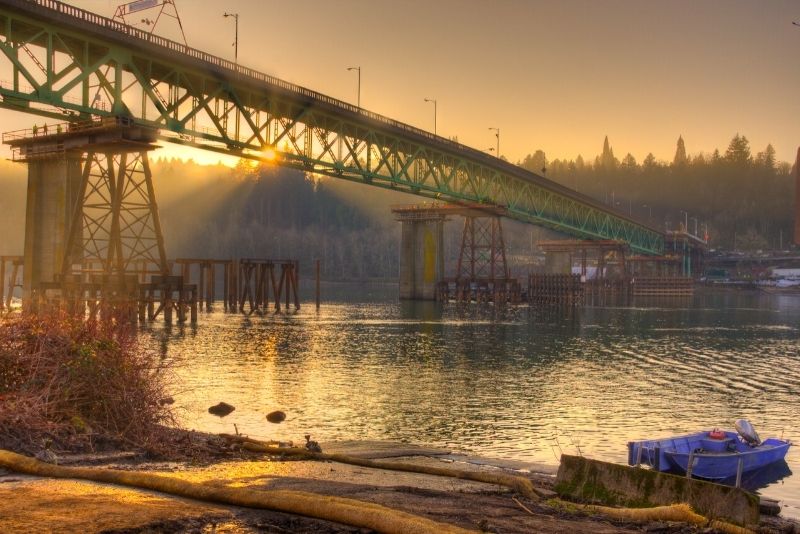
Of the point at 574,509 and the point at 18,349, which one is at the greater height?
the point at 18,349

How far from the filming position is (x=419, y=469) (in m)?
15.4

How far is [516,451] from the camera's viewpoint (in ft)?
66.8

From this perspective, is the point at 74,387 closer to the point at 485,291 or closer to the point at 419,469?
the point at 419,469

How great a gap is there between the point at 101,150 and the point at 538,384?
112 ft

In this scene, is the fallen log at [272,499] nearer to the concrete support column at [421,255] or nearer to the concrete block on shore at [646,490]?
the concrete block on shore at [646,490]

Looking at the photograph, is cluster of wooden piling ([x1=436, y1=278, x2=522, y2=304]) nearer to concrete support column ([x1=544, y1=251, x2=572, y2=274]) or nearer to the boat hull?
concrete support column ([x1=544, y1=251, x2=572, y2=274])

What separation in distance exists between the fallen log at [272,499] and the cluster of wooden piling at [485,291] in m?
91.1

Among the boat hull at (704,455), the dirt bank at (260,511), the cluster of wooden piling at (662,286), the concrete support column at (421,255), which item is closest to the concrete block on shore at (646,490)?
the dirt bank at (260,511)

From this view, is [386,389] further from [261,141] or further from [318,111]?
[318,111]

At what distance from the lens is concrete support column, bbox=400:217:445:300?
109312mm

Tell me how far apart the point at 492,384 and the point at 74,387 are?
2068 cm

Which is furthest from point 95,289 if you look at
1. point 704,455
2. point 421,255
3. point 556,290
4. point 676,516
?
point 556,290

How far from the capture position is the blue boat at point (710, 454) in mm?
18016

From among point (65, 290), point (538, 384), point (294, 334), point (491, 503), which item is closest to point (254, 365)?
point (538, 384)
